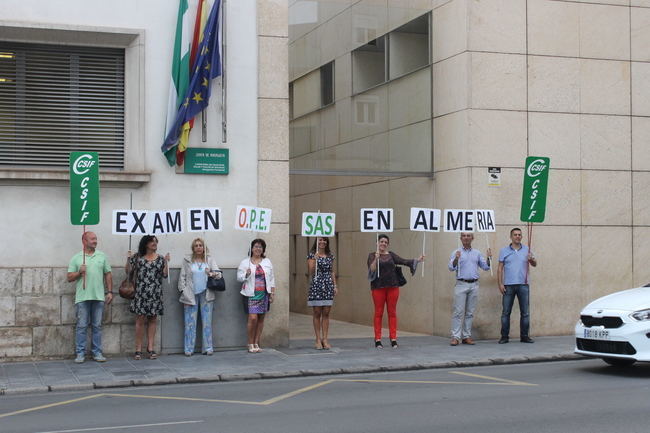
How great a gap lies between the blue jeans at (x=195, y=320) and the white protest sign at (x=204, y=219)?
1.10m

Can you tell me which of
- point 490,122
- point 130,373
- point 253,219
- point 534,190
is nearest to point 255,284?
point 253,219

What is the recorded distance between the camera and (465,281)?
16219mm

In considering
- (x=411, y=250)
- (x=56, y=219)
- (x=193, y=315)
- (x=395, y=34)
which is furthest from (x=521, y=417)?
(x=395, y=34)

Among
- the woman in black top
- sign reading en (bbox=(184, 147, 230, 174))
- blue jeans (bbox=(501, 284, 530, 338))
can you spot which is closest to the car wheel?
blue jeans (bbox=(501, 284, 530, 338))

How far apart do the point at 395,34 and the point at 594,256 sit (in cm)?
595

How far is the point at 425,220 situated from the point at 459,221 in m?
0.60

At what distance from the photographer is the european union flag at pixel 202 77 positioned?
1516 centimetres

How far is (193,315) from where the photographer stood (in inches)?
595

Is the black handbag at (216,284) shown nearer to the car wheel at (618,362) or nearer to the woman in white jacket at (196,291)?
the woman in white jacket at (196,291)

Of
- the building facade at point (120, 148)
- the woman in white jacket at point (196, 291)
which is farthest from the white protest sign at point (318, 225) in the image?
the woman in white jacket at point (196, 291)

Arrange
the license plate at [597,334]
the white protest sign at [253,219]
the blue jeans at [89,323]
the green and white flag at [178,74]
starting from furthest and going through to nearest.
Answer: the green and white flag at [178,74] < the white protest sign at [253,219] < the blue jeans at [89,323] < the license plate at [597,334]

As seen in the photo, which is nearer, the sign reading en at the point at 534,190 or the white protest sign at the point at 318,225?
the white protest sign at the point at 318,225

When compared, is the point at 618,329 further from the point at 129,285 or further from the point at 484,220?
the point at 129,285

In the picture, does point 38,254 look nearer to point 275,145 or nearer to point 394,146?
point 275,145
